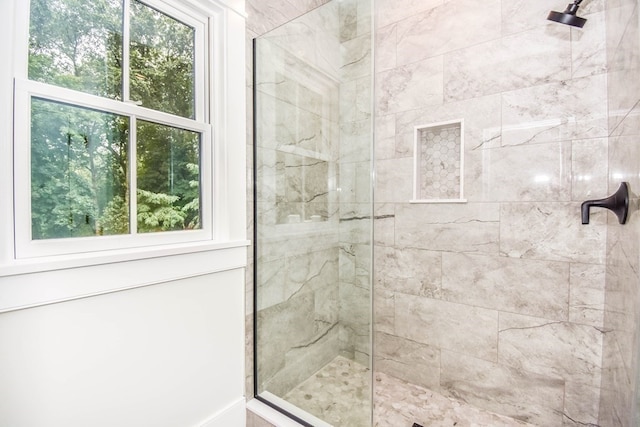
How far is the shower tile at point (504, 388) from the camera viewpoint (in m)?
1.46

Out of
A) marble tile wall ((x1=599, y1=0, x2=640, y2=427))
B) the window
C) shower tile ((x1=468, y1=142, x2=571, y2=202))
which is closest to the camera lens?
marble tile wall ((x1=599, y1=0, x2=640, y2=427))

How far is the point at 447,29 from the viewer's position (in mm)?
1726

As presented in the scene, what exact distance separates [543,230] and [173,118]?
1783mm

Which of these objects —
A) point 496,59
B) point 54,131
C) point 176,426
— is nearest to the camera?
point 54,131

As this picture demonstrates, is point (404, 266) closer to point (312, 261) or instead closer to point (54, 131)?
point (312, 261)

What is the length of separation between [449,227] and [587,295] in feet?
2.20

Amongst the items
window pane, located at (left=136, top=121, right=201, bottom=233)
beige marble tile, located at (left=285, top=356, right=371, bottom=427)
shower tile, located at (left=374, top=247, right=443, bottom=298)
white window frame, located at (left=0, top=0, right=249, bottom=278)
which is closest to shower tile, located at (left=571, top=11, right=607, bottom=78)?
shower tile, located at (left=374, top=247, right=443, bottom=298)

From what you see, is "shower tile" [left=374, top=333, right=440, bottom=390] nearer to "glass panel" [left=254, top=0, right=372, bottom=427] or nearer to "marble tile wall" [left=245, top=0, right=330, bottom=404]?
"glass panel" [left=254, top=0, right=372, bottom=427]

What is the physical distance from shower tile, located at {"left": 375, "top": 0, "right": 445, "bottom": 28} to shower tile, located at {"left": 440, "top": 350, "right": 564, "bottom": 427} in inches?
81.3

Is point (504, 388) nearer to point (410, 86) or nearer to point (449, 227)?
point (449, 227)

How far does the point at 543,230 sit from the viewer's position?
4.84 feet

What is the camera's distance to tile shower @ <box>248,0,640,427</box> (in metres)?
1.33

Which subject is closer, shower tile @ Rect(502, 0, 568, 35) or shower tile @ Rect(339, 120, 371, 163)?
shower tile @ Rect(339, 120, 371, 163)

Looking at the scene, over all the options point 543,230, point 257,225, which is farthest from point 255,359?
point 543,230
